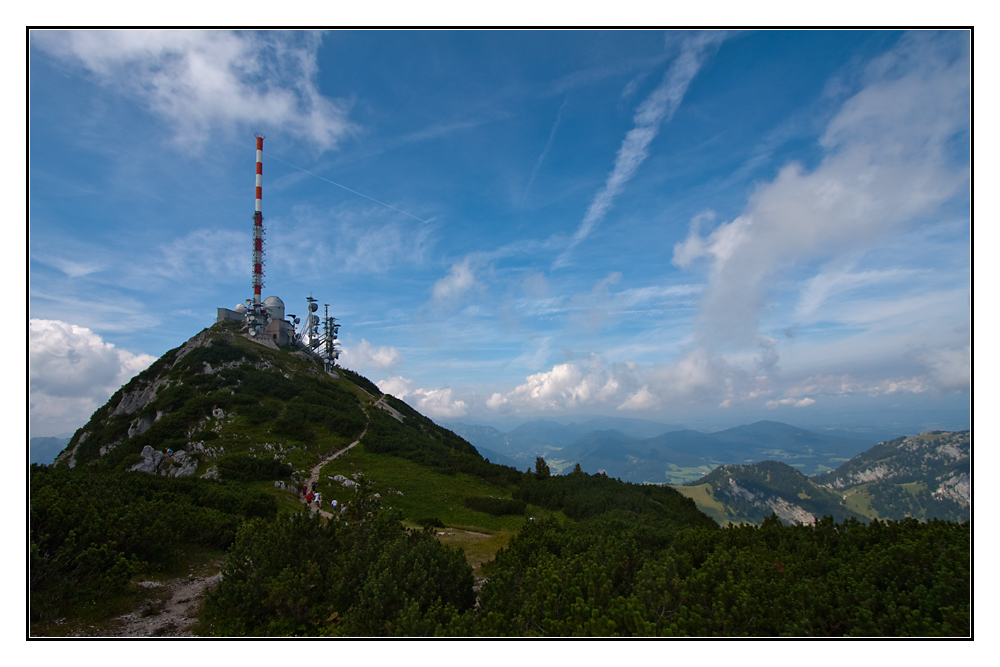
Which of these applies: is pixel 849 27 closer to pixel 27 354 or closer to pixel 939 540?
pixel 939 540

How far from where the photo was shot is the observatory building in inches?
3497

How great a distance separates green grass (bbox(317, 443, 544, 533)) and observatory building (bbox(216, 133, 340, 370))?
191 feet

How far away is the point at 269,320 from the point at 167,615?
9274 centimetres

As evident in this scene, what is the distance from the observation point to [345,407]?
60969 mm

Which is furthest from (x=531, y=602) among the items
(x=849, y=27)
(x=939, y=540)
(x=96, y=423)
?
(x=96, y=423)

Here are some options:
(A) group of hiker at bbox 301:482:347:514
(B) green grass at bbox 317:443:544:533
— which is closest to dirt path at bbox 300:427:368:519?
(A) group of hiker at bbox 301:482:347:514

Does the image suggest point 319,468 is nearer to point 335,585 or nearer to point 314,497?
point 314,497

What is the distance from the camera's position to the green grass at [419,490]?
31438 millimetres

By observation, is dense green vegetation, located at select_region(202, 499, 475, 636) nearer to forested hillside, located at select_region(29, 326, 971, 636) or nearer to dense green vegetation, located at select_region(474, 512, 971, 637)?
forested hillside, located at select_region(29, 326, 971, 636)

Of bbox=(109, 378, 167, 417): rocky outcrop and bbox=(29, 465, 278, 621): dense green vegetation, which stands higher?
bbox=(109, 378, 167, 417): rocky outcrop

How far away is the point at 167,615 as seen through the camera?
1264 cm

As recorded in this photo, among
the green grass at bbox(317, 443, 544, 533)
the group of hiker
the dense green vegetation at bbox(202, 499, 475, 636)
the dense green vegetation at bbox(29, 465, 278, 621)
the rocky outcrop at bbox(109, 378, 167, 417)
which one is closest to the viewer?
the dense green vegetation at bbox(202, 499, 475, 636)

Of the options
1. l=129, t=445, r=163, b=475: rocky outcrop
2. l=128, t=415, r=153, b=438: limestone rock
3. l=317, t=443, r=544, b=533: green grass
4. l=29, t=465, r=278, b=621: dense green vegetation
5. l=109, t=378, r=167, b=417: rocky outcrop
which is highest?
l=109, t=378, r=167, b=417: rocky outcrop

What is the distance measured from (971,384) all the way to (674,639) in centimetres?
998
